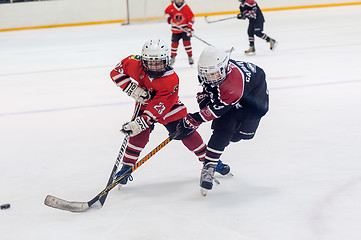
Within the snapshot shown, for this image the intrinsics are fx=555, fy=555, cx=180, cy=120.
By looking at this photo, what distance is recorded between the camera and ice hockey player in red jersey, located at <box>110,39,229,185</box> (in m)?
2.58

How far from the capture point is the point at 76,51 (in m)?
8.11

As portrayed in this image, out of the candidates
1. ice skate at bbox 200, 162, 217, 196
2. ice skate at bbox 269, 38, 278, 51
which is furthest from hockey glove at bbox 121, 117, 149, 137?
ice skate at bbox 269, 38, 278, 51

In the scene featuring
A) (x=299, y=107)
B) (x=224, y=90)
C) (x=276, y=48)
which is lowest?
(x=276, y=48)

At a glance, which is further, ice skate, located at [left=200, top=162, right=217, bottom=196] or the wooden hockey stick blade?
ice skate, located at [left=200, top=162, right=217, bottom=196]

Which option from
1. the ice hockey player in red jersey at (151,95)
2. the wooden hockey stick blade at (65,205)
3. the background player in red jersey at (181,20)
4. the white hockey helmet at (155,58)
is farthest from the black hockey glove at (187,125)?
the background player in red jersey at (181,20)

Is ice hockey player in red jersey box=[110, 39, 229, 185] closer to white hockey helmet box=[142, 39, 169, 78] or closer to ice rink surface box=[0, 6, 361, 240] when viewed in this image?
white hockey helmet box=[142, 39, 169, 78]

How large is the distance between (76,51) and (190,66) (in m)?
2.35

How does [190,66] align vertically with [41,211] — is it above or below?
below

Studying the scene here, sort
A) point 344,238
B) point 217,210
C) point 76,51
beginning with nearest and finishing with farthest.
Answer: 1. point 344,238
2. point 217,210
3. point 76,51

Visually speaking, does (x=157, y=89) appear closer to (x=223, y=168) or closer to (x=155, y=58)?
(x=155, y=58)

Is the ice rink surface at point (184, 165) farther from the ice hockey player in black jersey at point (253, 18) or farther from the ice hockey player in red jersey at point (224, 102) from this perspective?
the ice hockey player in black jersey at point (253, 18)

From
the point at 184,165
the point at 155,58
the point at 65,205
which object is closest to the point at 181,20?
the point at 184,165

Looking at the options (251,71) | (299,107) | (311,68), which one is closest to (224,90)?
(251,71)

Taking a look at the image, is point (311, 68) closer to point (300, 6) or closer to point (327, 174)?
point (327, 174)
